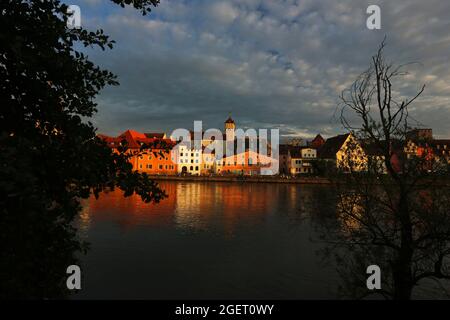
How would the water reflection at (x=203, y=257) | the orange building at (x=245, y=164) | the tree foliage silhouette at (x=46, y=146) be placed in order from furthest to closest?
the orange building at (x=245, y=164), the water reflection at (x=203, y=257), the tree foliage silhouette at (x=46, y=146)

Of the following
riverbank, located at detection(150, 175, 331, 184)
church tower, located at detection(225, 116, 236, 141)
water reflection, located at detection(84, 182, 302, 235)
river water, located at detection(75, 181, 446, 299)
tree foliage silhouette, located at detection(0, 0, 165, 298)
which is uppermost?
church tower, located at detection(225, 116, 236, 141)

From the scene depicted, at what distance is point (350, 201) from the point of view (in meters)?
10.8

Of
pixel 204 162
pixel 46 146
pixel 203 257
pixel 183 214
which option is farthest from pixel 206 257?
pixel 204 162

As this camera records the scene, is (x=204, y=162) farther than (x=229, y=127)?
No

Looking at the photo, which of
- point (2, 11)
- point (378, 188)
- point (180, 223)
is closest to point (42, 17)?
point (2, 11)

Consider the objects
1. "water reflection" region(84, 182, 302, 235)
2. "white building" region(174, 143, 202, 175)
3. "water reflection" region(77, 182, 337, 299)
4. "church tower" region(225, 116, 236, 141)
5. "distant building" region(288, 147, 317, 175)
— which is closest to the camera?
"water reflection" region(77, 182, 337, 299)

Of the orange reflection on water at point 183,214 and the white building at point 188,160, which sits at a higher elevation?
the white building at point 188,160

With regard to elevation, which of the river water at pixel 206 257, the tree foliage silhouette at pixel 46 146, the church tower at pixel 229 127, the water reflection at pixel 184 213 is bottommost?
the river water at pixel 206 257

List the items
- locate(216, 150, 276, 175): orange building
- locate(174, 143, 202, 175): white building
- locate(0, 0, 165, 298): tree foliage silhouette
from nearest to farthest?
locate(0, 0, 165, 298): tree foliage silhouette, locate(216, 150, 276, 175): orange building, locate(174, 143, 202, 175): white building

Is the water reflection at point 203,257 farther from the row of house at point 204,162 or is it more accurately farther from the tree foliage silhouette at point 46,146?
the row of house at point 204,162

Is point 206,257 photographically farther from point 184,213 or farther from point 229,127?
point 229,127

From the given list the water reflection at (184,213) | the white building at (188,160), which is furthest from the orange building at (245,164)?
the water reflection at (184,213)

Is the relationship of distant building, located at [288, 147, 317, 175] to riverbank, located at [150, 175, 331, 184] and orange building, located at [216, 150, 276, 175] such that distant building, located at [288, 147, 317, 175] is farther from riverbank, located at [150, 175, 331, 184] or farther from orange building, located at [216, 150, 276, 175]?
riverbank, located at [150, 175, 331, 184]

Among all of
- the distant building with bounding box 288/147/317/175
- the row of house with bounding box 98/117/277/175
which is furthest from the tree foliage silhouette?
the distant building with bounding box 288/147/317/175
